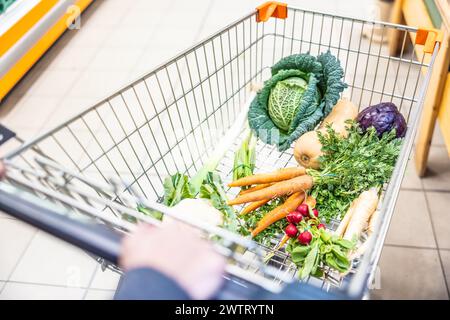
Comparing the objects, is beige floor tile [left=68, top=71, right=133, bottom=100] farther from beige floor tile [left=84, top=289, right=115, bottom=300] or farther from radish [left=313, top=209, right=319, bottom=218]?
radish [left=313, top=209, right=319, bottom=218]

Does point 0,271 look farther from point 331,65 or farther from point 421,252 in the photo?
point 421,252

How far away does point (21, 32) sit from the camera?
8.17ft

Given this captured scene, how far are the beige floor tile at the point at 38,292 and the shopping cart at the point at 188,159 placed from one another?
40cm

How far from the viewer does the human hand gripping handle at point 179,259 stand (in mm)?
429

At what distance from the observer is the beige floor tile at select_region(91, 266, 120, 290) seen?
1.52m

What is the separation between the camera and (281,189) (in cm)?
117

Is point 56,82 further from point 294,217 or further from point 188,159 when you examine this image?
point 294,217

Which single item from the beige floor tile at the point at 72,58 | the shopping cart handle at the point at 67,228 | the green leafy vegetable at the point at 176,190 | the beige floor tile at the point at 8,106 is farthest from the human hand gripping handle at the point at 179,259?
the beige floor tile at the point at 72,58

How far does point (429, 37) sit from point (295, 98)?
1.39ft

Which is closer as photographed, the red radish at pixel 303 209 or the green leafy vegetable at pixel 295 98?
the red radish at pixel 303 209

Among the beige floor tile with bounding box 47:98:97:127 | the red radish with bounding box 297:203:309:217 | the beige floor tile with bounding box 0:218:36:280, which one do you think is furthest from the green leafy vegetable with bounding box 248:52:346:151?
the beige floor tile with bounding box 47:98:97:127

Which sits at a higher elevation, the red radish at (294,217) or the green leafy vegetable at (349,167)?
the green leafy vegetable at (349,167)

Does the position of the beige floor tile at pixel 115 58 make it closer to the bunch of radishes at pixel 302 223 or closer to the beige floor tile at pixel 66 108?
the beige floor tile at pixel 66 108
